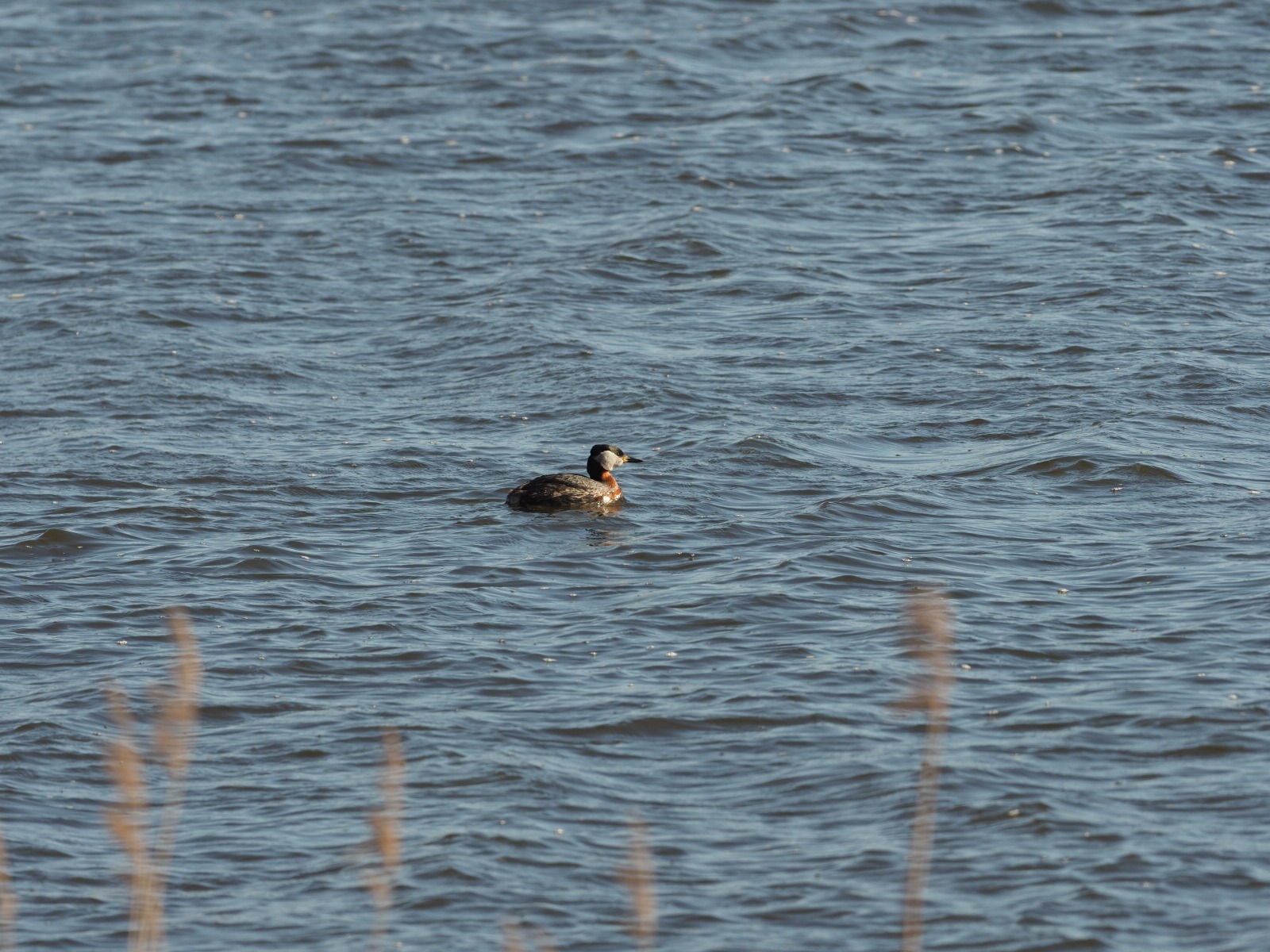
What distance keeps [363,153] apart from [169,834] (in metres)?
14.8

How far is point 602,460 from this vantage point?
1302 centimetres

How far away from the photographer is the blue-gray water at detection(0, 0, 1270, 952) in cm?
773

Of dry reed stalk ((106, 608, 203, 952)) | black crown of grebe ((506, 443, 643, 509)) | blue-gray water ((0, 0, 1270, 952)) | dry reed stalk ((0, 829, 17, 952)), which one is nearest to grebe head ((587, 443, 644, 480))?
black crown of grebe ((506, 443, 643, 509))

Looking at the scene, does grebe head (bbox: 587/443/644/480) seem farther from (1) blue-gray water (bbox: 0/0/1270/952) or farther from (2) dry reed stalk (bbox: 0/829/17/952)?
(2) dry reed stalk (bbox: 0/829/17/952)

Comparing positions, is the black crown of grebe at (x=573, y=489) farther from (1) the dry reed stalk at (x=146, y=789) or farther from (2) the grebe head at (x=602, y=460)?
(1) the dry reed stalk at (x=146, y=789)

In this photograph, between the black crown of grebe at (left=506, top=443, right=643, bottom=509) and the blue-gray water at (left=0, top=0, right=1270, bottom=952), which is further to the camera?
the black crown of grebe at (left=506, top=443, right=643, bottom=509)

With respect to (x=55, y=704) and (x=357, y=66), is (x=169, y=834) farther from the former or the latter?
(x=357, y=66)

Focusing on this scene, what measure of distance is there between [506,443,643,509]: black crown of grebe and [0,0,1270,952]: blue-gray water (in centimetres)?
17

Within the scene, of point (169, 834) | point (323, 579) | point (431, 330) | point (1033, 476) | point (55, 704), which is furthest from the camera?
point (431, 330)

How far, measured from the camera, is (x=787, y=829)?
310 inches

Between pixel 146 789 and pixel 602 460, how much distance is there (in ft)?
17.2

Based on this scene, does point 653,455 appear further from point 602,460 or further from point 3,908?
point 3,908

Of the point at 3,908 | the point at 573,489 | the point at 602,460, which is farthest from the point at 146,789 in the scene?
the point at 602,460

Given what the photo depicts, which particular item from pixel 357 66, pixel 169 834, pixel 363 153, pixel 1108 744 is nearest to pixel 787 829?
pixel 1108 744
